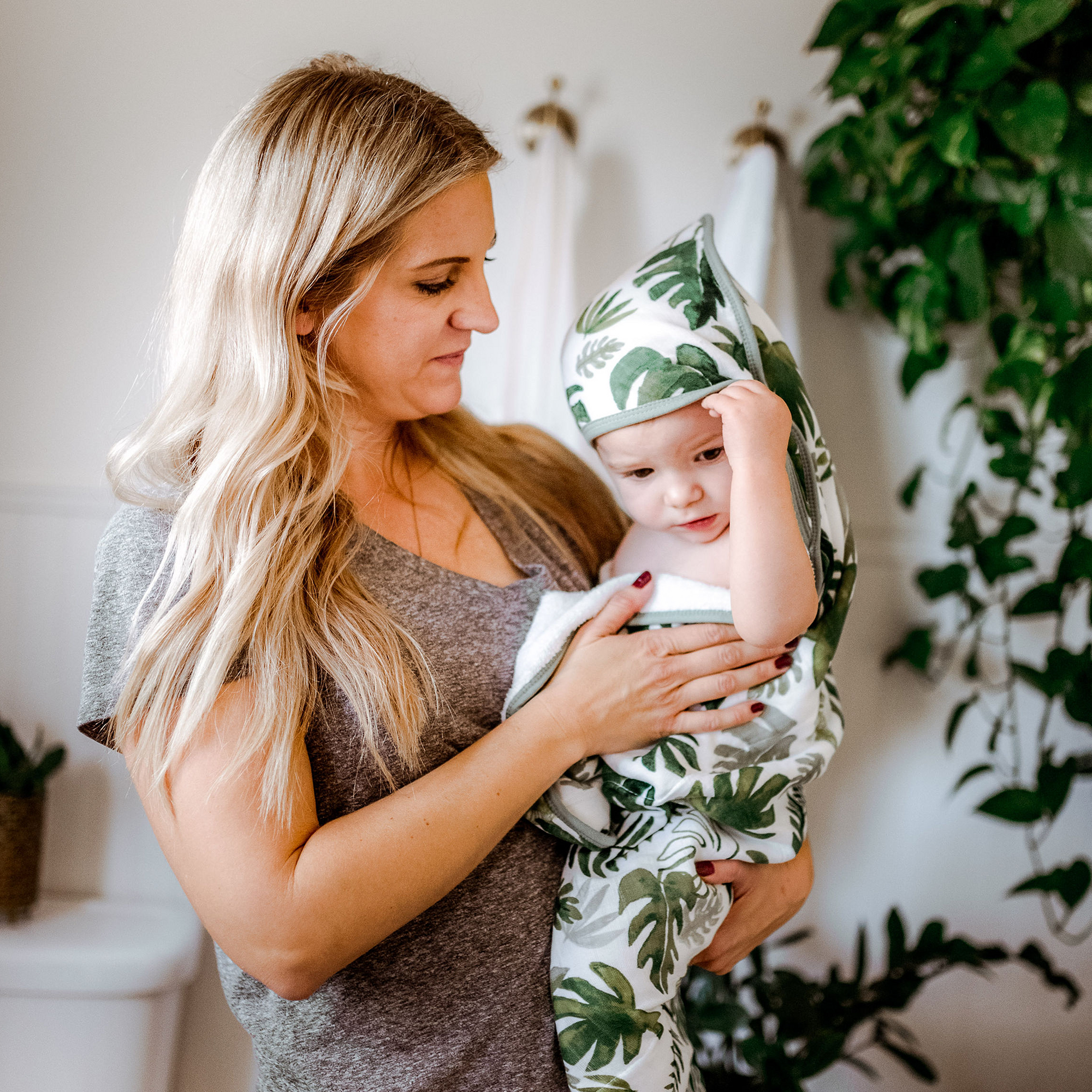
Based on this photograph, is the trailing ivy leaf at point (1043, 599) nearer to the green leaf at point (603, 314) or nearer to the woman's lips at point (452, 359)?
the green leaf at point (603, 314)

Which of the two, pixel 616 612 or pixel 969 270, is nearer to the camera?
pixel 616 612

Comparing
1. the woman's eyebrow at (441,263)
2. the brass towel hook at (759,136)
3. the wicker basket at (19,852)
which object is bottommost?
the wicker basket at (19,852)

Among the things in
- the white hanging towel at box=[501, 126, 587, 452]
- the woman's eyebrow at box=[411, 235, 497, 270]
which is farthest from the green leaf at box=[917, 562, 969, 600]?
the woman's eyebrow at box=[411, 235, 497, 270]

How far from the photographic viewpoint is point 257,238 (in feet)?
2.70

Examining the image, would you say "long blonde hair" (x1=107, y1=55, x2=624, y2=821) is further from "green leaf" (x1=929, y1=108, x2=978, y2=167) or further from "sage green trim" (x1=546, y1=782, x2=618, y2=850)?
"green leaf" (x1=929, y1=108, x2=978, y2=167)

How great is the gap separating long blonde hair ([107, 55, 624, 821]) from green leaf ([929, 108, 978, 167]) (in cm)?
63

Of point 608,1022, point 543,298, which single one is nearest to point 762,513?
point 608,1022

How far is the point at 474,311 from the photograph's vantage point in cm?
88

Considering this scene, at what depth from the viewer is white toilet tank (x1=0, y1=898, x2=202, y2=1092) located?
42.3 inches

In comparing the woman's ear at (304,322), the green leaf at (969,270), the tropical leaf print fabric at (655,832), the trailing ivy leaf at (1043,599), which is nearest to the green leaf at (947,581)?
the trailing ivy leaf at (1043,599)

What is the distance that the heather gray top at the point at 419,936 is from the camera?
31.5 inches

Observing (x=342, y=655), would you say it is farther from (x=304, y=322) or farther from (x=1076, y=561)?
(x=1076, y=561)

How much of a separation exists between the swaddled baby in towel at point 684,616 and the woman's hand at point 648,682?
2 cm

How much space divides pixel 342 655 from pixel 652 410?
15.5 inches
